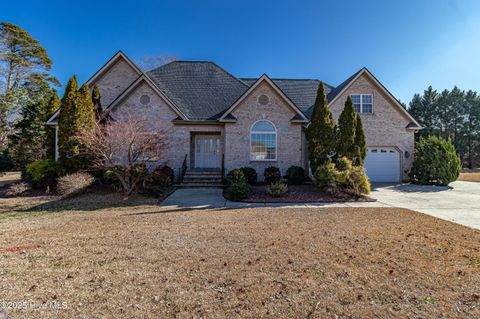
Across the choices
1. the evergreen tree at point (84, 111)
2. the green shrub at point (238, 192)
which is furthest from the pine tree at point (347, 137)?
the evergreen tree at point (84, 111)

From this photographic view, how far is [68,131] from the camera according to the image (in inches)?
466

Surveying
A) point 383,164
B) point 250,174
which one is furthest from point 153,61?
point 383,164

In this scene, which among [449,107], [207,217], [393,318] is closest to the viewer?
[393,318]

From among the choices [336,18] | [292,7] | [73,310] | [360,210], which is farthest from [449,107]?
[73,310]

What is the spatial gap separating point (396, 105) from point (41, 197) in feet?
72.7

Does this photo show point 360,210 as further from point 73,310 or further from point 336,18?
point 336,18

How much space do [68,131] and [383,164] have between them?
20.1 m

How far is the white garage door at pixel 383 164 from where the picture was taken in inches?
658

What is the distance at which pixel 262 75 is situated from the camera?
14695 millimetres

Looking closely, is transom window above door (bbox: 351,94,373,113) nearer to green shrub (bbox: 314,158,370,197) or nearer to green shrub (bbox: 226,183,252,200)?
green shrub (bbox: 314,158,370,197)

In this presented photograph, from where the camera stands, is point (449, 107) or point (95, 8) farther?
point (449, 107)

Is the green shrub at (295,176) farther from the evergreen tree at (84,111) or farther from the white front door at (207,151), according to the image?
the evergreen tree at (84,111)

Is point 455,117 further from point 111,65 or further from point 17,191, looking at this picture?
point 17,191

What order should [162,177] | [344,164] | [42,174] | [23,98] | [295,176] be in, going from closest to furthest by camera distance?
[344,164] < [42,174] < [162,177] < [295,176] < [23,98]
